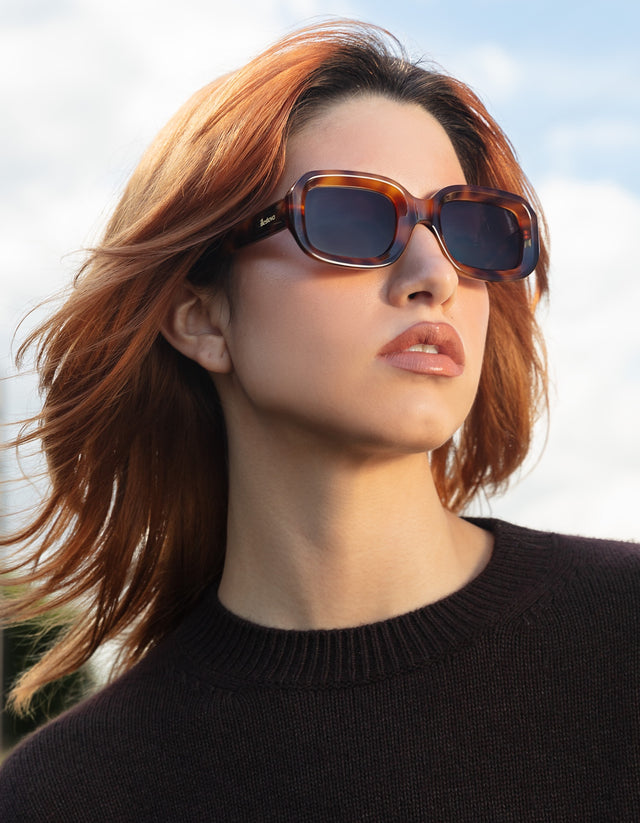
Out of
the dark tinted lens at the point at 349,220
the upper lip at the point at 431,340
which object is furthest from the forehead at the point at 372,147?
the upper lip at the point at 431,340

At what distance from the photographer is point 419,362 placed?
2477 mm

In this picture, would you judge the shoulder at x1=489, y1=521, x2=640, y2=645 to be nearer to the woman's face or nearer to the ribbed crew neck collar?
the ribbed crew neck collar

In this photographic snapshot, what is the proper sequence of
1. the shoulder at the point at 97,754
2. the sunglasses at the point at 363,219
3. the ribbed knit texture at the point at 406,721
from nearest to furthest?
the ribbed knit texture at the point at 406,721, the sunglasses at the point at 363,219, the shoulder at the point at 97,754

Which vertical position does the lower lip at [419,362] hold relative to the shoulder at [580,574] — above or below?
above

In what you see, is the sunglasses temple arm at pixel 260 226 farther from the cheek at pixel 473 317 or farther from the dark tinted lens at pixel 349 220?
the cheek at pixel 473 317

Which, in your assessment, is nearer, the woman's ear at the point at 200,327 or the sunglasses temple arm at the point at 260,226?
the sunglasses temple arm at the point at 260,226

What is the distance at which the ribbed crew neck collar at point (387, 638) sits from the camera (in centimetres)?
260

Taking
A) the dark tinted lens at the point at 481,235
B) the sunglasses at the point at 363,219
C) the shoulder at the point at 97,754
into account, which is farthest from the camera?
the shoulder at the point at 97,754

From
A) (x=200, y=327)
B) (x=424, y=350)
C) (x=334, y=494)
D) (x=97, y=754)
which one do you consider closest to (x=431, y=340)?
(x=424, y=350)

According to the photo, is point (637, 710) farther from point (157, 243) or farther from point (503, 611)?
point (157, 243)

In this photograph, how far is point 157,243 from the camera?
2.76m

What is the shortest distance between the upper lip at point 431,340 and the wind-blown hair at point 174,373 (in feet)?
1.85

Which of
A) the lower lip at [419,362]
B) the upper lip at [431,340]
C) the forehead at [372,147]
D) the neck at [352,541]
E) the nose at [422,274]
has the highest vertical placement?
the forehead at [372,147]

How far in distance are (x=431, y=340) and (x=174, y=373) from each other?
1.04 meters
